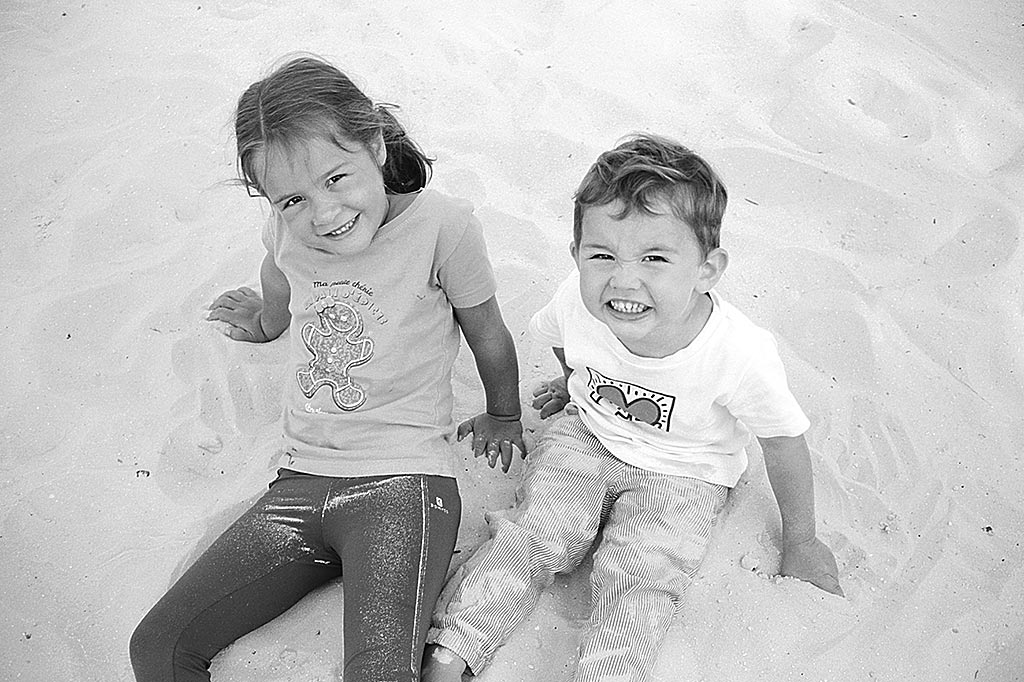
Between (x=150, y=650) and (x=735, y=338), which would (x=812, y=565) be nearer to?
(x=735, y=338)

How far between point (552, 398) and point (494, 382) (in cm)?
17

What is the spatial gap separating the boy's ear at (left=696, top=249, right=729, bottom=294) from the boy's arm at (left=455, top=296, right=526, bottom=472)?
1.46 ft

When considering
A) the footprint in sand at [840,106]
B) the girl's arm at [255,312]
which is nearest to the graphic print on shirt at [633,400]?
the girl's arm at [255,312]

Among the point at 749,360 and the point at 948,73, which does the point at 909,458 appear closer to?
the point at 749,360

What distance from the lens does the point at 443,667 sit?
1.66 m

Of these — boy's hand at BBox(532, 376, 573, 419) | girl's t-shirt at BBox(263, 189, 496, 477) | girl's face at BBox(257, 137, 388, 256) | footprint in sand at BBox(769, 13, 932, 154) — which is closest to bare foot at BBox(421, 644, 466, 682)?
girl's t-shirt at BBox(263, 189, 496, 477)

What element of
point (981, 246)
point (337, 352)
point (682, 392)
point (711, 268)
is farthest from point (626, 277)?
point (981, 246)

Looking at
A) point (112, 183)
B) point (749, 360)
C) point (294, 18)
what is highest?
point (749, 360)

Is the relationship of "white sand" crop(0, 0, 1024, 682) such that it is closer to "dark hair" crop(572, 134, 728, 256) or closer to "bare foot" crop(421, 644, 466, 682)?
"bare foot" crop(421, 644, 466, 682)

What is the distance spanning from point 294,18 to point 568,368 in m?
1.62

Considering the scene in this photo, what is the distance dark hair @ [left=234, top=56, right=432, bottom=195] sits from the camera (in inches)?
66.9

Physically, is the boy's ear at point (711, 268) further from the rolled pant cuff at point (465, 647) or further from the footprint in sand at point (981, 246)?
the footprint in sand at point (981, 246)

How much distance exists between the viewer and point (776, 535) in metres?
1.89

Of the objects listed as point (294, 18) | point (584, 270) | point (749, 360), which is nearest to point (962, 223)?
point (749, 360)
